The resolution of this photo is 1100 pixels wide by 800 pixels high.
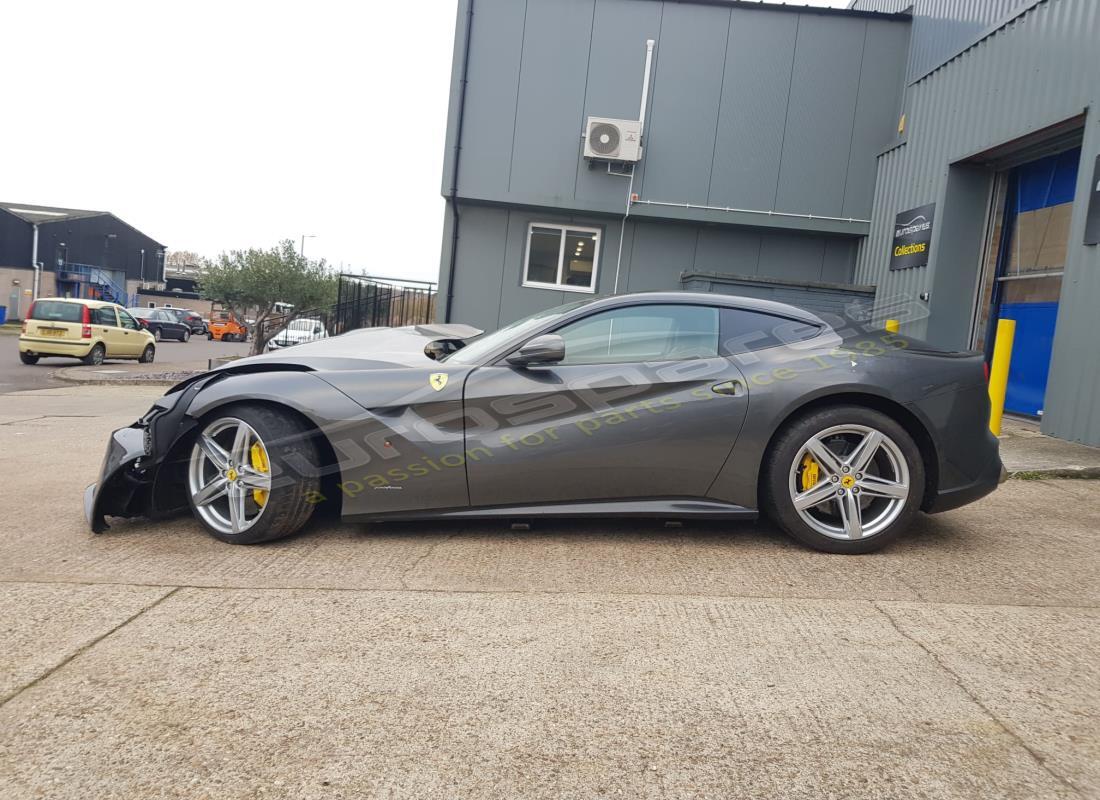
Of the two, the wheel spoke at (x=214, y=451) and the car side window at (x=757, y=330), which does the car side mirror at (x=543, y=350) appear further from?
the wheel spoke at (x=214, y=451)

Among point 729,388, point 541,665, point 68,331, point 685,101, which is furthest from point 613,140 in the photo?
point 68,331

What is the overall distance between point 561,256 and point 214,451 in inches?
359

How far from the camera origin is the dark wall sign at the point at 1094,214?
671cm

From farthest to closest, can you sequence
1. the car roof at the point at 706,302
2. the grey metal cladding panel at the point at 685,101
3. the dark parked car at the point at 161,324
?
the dark parked car at the point at 161,324
the grey metal cladding panel at the point at 685,101
the car roof at the point at 706,302

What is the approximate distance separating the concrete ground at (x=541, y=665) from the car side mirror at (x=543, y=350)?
0.92 meters

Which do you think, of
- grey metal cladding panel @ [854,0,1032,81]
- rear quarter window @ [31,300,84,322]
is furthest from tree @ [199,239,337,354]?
grey metal cladding panel @ [854,0,1032,81]

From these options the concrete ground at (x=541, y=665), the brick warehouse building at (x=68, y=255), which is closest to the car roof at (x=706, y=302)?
the concrete ground at (x=541, y=665)

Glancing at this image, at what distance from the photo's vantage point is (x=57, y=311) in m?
17.8

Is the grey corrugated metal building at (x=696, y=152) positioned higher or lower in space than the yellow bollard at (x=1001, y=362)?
higher

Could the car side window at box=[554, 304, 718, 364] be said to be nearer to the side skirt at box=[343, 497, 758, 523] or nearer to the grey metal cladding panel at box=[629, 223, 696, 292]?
the side skirt at box=[343, 497, 758, 523]

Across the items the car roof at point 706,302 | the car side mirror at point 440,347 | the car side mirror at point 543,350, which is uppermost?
the car roof at point 706,302

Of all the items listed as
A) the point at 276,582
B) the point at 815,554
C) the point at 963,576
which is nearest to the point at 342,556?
the point at 276,582

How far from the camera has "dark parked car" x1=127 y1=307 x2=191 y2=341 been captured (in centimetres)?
3603

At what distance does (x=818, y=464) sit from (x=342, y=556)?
90.6 inches
